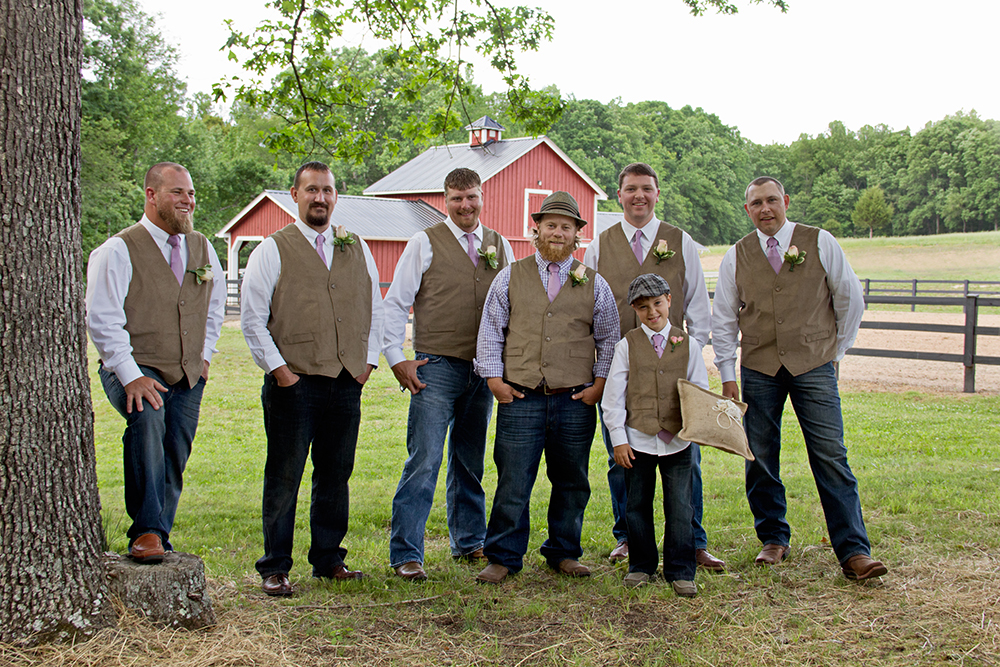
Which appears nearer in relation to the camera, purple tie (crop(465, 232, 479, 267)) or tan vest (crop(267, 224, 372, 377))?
tan vest (crop(267, 224, 372, 377))

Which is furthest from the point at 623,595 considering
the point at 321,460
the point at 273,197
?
the point at 273,197

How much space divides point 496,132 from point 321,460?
30083mm

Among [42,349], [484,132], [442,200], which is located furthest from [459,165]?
[42,349]

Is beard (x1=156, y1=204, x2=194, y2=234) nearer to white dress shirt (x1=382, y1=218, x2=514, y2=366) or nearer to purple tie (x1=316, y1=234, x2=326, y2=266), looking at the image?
purple tie (x1=316, y1=234, x2=326, y2=266)

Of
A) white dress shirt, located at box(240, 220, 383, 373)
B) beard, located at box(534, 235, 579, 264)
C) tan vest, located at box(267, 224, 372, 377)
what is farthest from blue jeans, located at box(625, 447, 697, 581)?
white dress shirt, located at box(240, 220, 383, 373)

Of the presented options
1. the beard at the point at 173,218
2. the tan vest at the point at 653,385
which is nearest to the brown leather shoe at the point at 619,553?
the tan vest at the point at 653,385

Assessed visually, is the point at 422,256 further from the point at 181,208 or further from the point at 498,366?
the point at 181,208

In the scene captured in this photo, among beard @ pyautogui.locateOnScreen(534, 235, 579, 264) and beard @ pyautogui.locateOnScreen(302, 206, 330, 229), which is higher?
beard @ pyautogui.locateOnScreen(302, 206, 330, 229)

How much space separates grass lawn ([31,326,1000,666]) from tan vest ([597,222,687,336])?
142 centimetres

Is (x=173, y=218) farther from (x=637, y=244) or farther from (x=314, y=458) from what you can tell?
Result: (x=637, y=244)

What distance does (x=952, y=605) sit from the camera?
3.88 metres

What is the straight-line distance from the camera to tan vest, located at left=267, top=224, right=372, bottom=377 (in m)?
4.09

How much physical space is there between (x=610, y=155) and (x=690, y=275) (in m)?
57.3

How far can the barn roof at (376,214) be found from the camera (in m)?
27.9
